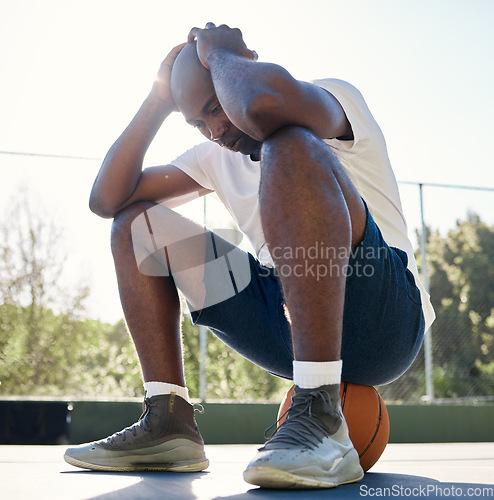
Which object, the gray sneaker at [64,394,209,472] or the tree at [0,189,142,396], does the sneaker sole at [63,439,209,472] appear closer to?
the gray sneaker at [64,394,209,472]

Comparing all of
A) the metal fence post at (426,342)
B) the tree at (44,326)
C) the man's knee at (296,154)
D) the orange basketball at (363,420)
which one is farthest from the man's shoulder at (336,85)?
the metal fence post at (426,342)

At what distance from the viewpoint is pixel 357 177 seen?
1.34m

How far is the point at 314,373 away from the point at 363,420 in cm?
41

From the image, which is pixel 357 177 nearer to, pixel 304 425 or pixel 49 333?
pixel 304 425

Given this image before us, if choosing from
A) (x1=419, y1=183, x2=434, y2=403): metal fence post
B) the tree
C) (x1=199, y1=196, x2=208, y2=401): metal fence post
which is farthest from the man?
(x1=419, y1=183, x2=434, y2=403): metal fence post

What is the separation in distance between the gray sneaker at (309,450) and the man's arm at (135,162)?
2.66ft

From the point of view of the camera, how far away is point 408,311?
1245 millimetres

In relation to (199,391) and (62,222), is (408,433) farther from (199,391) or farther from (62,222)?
(62,222)

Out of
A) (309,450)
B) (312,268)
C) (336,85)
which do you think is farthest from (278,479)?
(336,85)

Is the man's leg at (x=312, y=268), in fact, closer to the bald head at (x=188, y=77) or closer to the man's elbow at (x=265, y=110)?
the man's elbow at (x=265, y=110)

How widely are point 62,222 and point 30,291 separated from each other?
0.64m

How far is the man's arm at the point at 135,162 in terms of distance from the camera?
5.23ft

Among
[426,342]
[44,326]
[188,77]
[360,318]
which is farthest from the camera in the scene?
[44,326]

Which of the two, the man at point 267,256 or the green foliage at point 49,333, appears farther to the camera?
the green foliage at point 49,333
